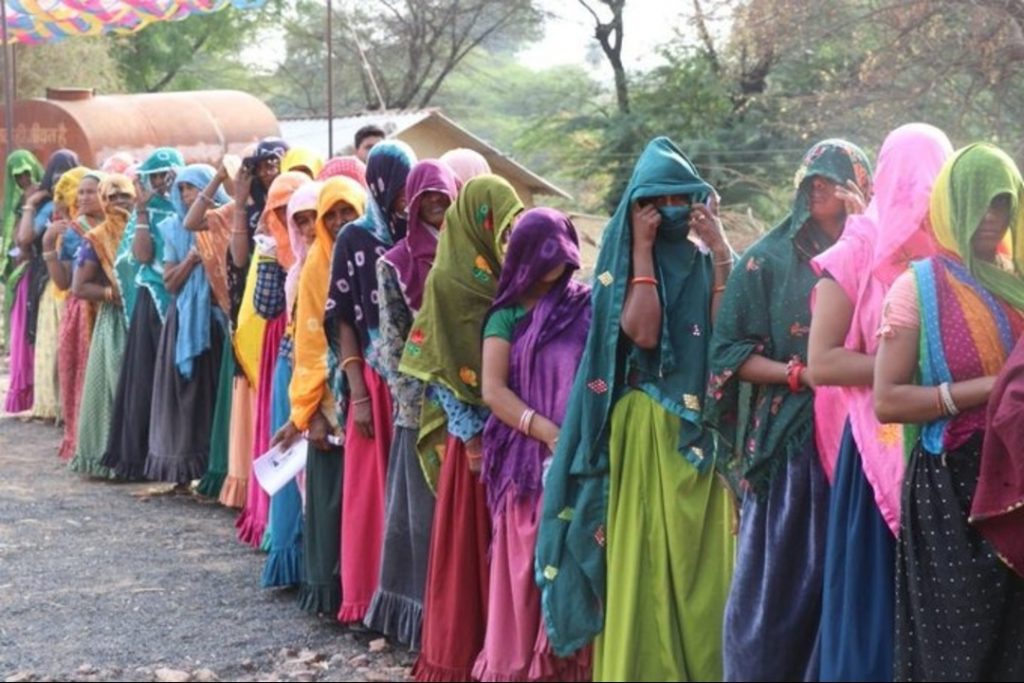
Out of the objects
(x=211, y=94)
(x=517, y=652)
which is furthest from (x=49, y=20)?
(x=517, y=652)

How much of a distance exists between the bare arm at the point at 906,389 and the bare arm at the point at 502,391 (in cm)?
116

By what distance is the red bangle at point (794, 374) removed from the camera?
4055mm

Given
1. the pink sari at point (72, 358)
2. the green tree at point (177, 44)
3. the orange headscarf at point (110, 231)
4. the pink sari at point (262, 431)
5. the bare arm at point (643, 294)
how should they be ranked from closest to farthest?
the bare arm at point (643, 294)
the pink sari at point (262, 431)
the orange headscarf at point (110, 231)
the pink sari at point (72, 358)
the green tree at point (177, 44)

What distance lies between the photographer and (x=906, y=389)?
364 centimetres

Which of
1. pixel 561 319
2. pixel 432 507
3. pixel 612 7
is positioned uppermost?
pixel 612 7

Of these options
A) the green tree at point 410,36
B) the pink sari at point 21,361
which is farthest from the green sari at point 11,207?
the green tree at point 410,36

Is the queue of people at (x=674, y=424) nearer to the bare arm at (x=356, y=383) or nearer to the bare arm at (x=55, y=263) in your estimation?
the bare arm at (x=356, y=383)

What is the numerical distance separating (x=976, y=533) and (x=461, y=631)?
183 centimetres

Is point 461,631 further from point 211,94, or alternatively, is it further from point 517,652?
point 211,94

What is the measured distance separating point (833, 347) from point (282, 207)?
140 inches

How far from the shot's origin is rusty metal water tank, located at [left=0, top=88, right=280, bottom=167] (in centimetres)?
1744

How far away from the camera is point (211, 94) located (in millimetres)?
19359

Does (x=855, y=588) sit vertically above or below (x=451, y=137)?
below

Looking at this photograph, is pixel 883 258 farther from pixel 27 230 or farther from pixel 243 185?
pixel 27 230
